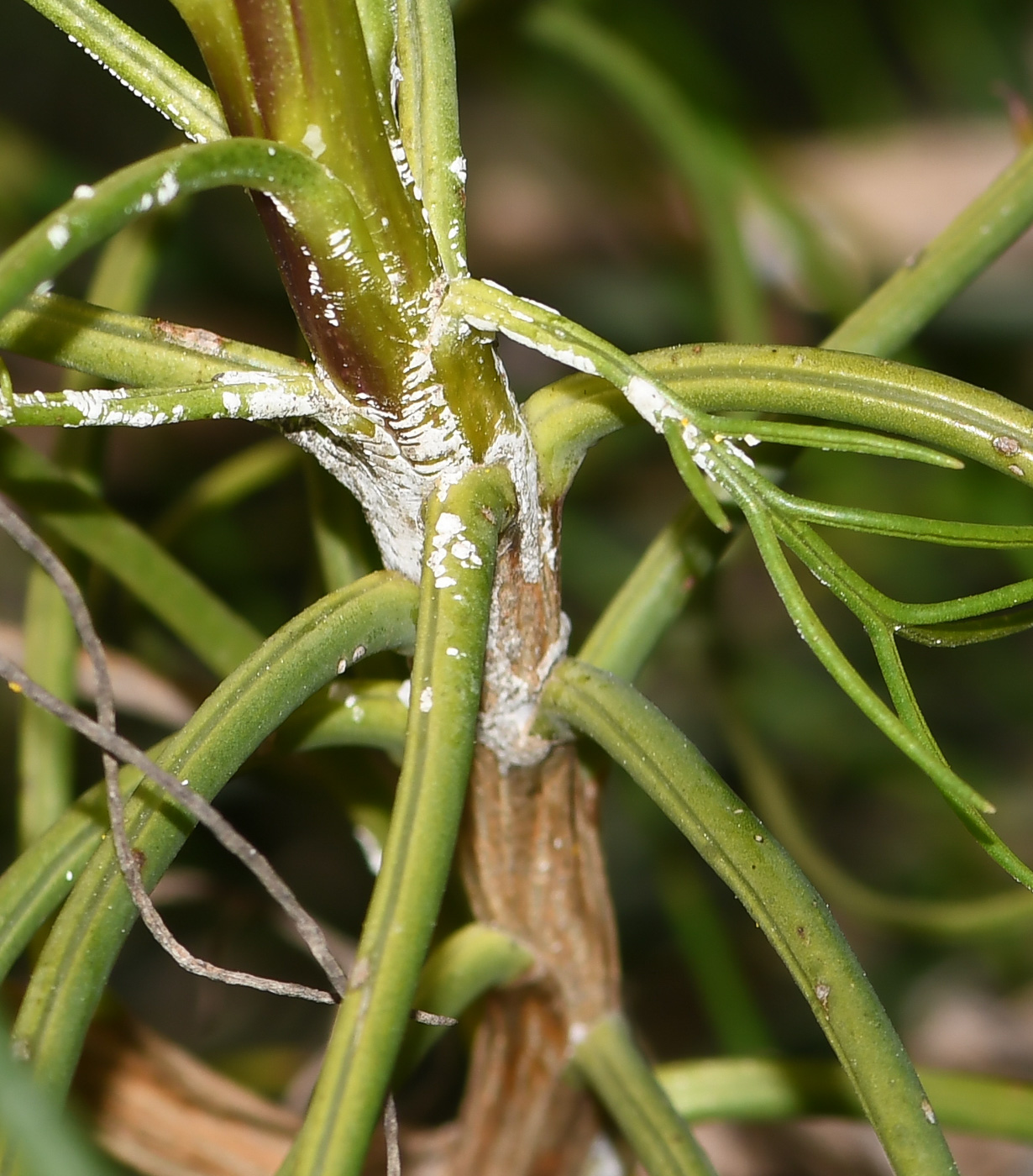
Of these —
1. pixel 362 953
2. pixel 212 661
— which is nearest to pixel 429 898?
pixel 362 953

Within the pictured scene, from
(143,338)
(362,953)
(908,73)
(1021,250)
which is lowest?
(362,953)

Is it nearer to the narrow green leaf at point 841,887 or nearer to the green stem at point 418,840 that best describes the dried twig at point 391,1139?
the green stem at point 418,840

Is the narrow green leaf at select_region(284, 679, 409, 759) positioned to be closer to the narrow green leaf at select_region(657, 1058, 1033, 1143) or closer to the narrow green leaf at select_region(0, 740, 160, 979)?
the narrow green leaf at select_region(0, 740, 160, 979)

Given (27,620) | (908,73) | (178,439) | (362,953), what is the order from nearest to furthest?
(362,953) → (27,620) → (178,439) → (908,73)

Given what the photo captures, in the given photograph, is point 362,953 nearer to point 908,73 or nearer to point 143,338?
point 143,338

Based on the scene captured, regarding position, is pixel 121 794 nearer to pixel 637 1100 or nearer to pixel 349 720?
pixel 349 720

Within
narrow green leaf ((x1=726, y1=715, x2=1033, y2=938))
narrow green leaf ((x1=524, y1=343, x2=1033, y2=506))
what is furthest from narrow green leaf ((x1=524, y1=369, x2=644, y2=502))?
narrow green leaf ((x1=726, y1=715, x2=1033, y2=938))

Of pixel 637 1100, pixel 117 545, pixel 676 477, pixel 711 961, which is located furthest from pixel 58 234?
pixel 676 477
